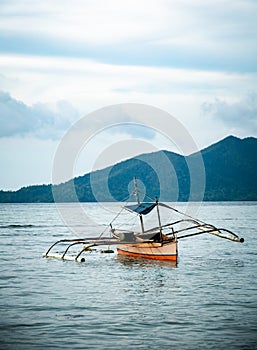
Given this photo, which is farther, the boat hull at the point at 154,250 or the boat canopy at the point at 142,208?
the boat canopy at the point at 142,208

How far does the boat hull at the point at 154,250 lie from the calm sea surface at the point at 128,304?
86 cm

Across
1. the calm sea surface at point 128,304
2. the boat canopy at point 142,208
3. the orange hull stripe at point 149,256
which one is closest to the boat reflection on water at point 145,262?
the calm sea surface at point 128,304

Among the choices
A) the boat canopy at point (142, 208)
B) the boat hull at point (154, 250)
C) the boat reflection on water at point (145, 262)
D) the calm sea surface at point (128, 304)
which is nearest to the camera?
the calm sea surface at point (128, 304)

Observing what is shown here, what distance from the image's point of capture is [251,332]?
18594mm

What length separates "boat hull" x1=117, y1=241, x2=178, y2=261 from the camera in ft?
118

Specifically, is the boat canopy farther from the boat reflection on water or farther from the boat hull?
the boat reflection on water

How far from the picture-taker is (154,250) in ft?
121

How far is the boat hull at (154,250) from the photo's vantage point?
118 feet

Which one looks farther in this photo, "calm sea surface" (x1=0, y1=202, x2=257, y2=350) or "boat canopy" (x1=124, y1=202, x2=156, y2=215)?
"boat canopy" (x1=124, y1=202, x2=156, y2=215)

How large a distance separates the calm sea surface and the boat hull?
2.83ft

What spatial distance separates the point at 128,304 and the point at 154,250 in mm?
13604

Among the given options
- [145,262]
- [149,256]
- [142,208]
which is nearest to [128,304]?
[145,262]

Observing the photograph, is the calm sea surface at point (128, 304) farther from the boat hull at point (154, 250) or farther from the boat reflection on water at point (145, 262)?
the boat hull at point (154, 250)

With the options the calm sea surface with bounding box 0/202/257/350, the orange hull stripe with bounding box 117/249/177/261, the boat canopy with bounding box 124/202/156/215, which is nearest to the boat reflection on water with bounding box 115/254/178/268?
the calm sea surface with bounding box 0/202/257/350
